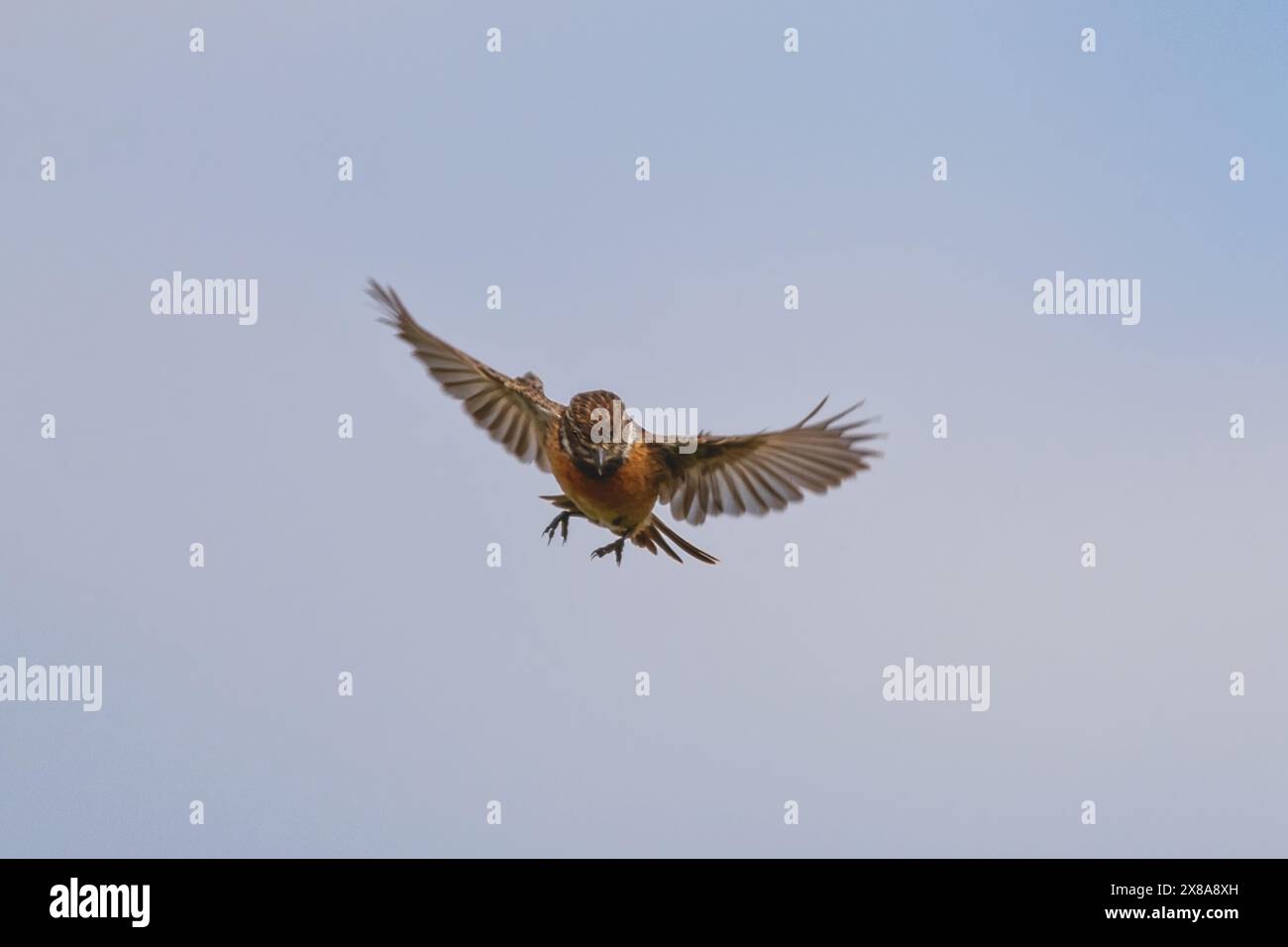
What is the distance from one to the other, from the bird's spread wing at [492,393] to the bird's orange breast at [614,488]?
18.1 inches

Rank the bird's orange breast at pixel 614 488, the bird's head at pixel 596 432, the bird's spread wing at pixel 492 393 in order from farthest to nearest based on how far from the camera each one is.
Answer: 1. the bird's spread wing at pixel 492 393
2. the bird's orange breast at pixel 614 488
3. the bird's head at pixel 596 432

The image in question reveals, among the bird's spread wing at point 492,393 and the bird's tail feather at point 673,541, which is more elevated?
the bird's spread wing at point 492,393

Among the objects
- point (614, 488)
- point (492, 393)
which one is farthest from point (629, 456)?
point (492, 393)

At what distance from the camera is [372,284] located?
684cm

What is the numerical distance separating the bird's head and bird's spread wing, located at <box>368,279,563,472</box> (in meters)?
0.47

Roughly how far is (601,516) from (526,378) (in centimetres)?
97

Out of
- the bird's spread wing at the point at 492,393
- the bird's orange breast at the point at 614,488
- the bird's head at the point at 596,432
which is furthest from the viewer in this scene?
the bird's spread wing at the point at 492,393

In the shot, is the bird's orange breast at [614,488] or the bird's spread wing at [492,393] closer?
the bird's orange breast at [614,488]

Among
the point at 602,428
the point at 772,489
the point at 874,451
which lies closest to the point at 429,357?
the point at 602,428

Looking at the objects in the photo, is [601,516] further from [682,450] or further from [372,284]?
[372,284]

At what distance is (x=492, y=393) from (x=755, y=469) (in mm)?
1485

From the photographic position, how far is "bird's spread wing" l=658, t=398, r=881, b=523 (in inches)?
267

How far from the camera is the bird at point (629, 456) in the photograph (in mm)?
6504

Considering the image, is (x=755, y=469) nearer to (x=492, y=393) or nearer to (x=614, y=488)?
(x=614, y=488)
